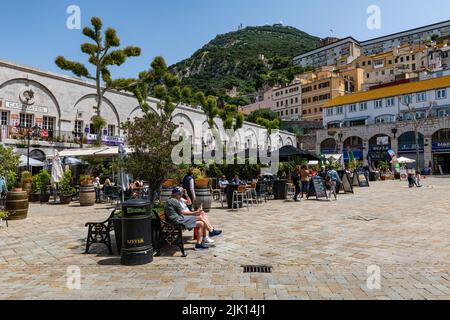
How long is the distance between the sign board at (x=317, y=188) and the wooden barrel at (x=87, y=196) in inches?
381

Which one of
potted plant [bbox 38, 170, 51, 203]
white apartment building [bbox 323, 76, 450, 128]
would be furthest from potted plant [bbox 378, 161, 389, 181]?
potted plant [bbox 38, 170, 51, 203]

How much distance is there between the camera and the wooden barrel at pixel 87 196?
1466 centimetres

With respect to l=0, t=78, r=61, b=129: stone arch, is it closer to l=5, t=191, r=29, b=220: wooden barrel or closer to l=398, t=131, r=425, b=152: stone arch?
l=5, t=191, r=29, b=220: wooden barrel

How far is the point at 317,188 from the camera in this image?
614 inches

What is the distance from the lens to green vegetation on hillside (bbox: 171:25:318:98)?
12269 cm

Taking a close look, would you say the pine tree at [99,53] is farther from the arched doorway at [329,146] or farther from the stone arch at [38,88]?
the arched doorway at [329,146]

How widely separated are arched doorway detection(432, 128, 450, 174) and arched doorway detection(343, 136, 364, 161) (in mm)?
10320

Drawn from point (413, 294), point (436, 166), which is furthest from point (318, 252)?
point (436, 166)

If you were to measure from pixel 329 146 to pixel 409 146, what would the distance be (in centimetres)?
1388

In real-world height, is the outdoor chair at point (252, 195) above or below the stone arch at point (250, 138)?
below

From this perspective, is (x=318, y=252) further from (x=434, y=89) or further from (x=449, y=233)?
(x=434, y=89)

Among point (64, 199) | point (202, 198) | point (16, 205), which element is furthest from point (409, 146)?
point (16, 205)

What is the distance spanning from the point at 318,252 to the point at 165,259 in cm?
286

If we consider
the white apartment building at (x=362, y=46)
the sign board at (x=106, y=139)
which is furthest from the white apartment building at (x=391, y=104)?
the white apartment building at (x=362, y=46)
